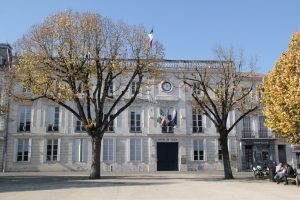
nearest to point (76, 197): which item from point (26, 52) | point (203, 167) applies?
point (26, 52)

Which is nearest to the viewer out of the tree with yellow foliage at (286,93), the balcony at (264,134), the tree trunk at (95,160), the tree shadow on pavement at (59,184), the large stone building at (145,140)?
the tree shadow on pavement at (59,184)

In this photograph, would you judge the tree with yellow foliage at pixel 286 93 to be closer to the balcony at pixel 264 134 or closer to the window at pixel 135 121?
the window at pixel 135 121

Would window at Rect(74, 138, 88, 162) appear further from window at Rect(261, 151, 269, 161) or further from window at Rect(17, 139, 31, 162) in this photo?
window at Rect(261, 151, 269, 161)

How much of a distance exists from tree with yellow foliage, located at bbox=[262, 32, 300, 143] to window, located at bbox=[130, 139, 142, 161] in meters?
16.7

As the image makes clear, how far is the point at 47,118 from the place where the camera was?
34.0 m

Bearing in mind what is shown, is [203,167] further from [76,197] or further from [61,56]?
[76,197]

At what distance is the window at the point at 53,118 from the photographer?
33938 mm

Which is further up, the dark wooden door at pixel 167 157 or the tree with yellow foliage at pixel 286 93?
the tree with yellow foliage at pixel 286 93

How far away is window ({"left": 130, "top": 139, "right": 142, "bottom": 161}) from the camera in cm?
3441

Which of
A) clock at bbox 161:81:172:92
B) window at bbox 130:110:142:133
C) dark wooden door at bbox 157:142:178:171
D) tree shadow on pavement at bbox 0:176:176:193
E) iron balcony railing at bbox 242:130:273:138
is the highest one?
clock at bbox 161:81:172:92

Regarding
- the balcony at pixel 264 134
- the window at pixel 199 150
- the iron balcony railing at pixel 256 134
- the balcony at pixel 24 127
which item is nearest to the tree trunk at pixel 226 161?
the window at pixel 199 150

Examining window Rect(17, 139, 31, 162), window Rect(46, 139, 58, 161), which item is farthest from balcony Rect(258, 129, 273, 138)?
window Rect(17, 139, 31, 162)

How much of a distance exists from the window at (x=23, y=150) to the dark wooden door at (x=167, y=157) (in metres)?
12.5

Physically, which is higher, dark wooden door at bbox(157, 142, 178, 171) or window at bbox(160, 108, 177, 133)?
window at bbox(160, 108, 177, 133)
